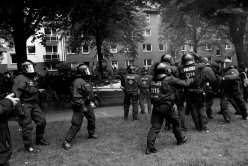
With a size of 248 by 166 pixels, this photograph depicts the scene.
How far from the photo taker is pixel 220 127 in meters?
8.00

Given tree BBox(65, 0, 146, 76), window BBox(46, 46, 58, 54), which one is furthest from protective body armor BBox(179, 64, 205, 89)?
window BBox(46, 46, 58, 54)

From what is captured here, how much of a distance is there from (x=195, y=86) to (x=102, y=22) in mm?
10629

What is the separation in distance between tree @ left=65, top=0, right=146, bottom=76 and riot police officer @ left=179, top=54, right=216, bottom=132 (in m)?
4.57

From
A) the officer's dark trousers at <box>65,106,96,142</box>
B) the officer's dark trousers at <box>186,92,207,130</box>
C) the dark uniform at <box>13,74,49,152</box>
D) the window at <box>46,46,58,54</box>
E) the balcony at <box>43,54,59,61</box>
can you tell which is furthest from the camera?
the window at <box>46,46,58,54</box>

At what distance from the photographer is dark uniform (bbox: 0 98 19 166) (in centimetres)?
364

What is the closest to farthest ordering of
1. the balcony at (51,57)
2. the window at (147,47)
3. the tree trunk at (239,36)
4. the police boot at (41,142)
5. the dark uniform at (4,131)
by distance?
the dark uniform at (4,131), the police boot at (41,142), the tree trunk at (239,36), the balcony at (51,57), the window at (147,47)

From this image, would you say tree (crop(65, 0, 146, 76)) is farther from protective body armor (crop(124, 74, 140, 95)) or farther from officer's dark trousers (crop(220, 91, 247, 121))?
officer's dark trousers (crop(220, 91, 247, 121))

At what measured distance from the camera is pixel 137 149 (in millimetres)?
6293

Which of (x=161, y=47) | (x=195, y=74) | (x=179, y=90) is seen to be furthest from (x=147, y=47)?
(x=195, y=74)

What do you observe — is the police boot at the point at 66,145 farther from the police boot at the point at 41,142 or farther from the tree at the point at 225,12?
the tree at the point at 225,12

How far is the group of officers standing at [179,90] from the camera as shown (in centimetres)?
612

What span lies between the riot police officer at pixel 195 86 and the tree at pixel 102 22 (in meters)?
4.57

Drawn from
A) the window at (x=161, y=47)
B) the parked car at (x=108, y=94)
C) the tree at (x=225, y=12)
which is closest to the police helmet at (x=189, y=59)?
the parked car at (x=108, y=94)

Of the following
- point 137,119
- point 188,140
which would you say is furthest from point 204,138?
point 137,119
